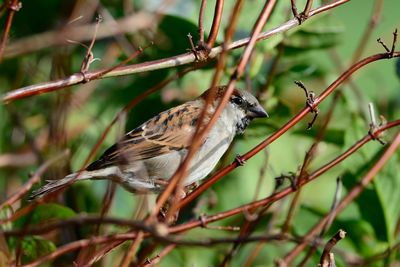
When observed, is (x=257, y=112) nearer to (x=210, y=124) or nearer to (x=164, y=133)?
(x=164, y=133)

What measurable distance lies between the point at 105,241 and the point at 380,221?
1503 millimetres

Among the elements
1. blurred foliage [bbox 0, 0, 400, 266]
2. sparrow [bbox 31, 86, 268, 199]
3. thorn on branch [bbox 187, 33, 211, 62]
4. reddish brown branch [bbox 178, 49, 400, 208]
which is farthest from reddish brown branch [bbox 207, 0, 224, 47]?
sparrow [bbox 31, 86, 268, 199]

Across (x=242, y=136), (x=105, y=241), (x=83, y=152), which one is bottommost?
(x=105, y=241)

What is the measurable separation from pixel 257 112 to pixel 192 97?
65 cm

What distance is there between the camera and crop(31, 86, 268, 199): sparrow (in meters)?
3.09

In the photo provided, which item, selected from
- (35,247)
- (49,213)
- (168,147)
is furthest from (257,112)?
(35,247)

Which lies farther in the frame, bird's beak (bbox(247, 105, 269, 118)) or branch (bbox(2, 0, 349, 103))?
bird's beak (bbox(247, 105, 269, 118))

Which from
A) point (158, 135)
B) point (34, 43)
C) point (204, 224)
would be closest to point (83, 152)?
point (158, 135)

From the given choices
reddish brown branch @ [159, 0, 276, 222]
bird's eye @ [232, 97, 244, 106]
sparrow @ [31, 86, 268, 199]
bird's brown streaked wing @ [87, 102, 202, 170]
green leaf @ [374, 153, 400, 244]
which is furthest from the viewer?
bird's brown streaked wing @ [87, 102, 202, 170]

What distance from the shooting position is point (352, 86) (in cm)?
337

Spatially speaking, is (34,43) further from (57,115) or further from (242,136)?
(242,136)

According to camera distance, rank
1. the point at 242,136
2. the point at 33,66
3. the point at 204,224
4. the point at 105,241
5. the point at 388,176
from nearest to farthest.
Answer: the point at 105,241 < the point at 204,224 < the point at 388,176 < the point at 242,136 < the point at 33,66

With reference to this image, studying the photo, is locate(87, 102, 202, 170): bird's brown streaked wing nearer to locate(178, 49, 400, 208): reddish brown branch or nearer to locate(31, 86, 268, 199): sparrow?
locate(31, 86, 268, 199): sparrow

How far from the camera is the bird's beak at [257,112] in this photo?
313 centimetres
